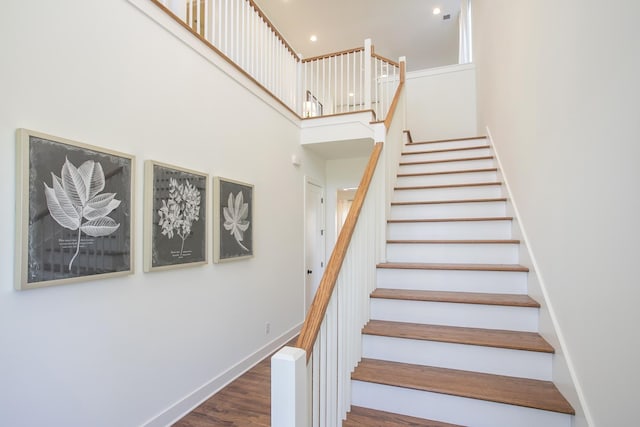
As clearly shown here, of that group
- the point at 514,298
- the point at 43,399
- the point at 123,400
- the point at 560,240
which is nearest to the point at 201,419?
the point at 123,400

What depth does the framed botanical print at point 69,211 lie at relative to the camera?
4.68 feet

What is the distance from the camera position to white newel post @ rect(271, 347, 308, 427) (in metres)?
1.00

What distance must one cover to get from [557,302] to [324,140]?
3214 mm

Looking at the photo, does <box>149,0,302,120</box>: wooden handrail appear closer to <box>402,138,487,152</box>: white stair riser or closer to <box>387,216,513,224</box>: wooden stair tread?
<box>402,138,487,152</box>: white stair riser

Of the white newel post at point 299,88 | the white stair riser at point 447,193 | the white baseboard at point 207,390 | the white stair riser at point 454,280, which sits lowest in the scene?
the white baseboard at point 207,390

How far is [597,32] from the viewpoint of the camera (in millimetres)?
1160

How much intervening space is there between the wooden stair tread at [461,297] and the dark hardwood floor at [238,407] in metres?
1.30

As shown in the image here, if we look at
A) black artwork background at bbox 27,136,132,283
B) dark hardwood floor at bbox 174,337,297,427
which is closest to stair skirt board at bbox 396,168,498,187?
dark hardwood floor at bbox 174,337,297,427

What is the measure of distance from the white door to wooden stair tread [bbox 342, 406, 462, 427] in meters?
2.87

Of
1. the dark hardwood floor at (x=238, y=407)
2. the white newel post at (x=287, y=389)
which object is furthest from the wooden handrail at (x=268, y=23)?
the dark hardwood floor at (x=238, y=407)

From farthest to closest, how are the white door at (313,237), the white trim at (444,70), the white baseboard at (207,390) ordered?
the white trim at (444,70)
the white door at (313,237)
the white baseboard at (207,390)

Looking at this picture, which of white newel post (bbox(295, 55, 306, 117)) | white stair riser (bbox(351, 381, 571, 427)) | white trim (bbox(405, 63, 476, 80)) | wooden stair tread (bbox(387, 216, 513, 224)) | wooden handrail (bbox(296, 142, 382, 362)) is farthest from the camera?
white trim (bbox(405, 63, 476, 80))

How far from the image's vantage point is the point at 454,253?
2375 millimetres

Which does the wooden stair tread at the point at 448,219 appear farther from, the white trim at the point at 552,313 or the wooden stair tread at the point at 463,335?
the wooden stair tread at the point at 463,335
